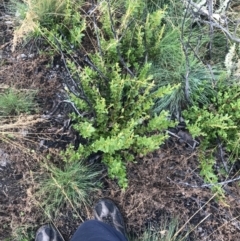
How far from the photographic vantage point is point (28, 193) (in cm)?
214

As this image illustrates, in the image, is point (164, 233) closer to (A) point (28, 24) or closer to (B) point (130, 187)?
(B) point (130, 187)

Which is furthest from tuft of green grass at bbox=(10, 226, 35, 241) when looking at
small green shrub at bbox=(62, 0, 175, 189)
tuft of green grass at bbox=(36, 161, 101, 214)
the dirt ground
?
small green shrub at bbox=(62, 0, 175, 189)

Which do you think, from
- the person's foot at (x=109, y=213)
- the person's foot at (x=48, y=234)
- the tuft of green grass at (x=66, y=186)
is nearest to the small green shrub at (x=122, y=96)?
the tuft of green grass at (x=66, y=186)

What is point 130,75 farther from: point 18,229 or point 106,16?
point 18,229

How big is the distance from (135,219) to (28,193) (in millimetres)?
655

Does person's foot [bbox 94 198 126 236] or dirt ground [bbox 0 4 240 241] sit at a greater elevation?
dirt ground [bbox 0 4 240 241]

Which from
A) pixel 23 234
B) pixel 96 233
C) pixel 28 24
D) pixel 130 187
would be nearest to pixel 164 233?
pixel 130 187

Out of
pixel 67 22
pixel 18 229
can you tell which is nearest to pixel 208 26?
pixel 67 22

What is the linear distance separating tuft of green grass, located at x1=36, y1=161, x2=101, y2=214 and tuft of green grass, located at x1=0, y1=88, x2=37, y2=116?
0.38m

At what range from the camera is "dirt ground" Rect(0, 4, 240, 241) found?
222 centimetres

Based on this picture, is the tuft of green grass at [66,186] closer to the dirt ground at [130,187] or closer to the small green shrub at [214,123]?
the dirt ground at [130,187]

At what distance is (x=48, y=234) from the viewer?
2.19 meters

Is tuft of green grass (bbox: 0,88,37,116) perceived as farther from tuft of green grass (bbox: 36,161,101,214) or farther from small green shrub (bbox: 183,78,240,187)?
small green shrub (bbox: 183,78,240,187)

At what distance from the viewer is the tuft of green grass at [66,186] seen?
7.17ft
